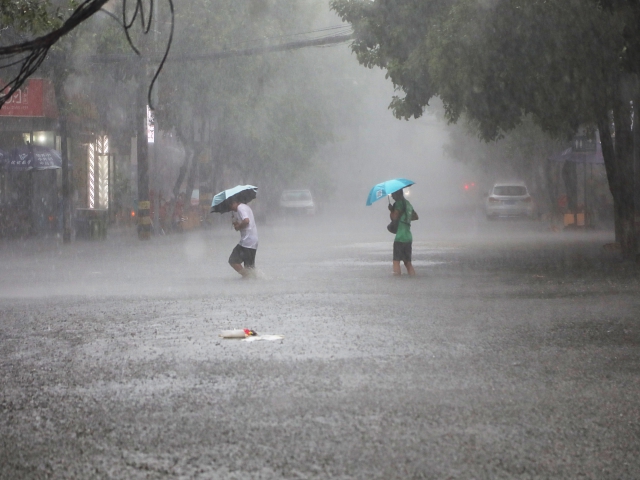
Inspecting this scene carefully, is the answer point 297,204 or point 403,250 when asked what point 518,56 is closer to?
point 403,250

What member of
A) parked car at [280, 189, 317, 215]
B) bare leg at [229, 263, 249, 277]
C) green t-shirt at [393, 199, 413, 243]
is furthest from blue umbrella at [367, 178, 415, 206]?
parked car at [280, 189, 317, 215]

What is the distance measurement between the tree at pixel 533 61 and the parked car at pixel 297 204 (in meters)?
32.7

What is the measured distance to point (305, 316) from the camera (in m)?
12.3

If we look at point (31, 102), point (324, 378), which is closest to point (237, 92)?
point (31, 102)

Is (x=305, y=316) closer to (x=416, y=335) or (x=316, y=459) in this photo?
(x=416, y=335)

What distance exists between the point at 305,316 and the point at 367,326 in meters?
1.20

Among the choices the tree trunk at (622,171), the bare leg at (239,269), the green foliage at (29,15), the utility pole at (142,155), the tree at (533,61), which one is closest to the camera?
the green foliage at (29,15)

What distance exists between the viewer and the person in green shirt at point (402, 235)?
18.2 meters

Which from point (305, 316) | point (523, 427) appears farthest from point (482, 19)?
point (523, 427)

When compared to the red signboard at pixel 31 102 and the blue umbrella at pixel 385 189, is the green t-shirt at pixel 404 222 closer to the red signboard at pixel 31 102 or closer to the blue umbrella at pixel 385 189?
the blue umbrella at pixel 385 189

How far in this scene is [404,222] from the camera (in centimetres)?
1850

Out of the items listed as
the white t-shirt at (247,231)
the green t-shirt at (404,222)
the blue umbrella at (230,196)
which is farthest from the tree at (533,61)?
the white t-shirt at (247,231)

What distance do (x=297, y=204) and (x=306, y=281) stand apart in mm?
38519

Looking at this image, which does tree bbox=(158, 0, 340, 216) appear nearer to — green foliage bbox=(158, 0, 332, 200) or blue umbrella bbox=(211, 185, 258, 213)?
green foliage bbox=(158, 0, 332, 200)
